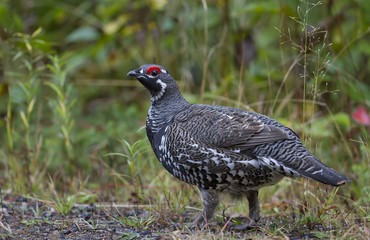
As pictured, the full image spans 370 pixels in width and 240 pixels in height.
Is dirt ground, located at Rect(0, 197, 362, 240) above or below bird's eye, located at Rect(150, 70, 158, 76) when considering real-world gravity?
below

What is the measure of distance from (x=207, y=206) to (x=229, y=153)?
24.3 inches

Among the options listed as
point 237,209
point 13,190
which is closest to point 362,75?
point 237,209

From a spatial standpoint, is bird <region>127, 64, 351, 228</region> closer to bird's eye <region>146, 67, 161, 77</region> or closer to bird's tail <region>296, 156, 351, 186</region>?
bird's tail <region>296, 156, 351, 186</region>

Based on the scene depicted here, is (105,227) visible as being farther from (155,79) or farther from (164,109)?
(155,79)

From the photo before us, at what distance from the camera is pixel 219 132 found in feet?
13.2

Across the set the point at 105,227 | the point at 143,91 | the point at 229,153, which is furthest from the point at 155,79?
the point at 143,91

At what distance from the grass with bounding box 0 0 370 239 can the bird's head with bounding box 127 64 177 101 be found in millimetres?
566

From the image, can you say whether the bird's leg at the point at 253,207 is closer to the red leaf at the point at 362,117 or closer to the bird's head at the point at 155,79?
the bird's head at the point at 155,79

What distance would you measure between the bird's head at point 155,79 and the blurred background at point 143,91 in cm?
39

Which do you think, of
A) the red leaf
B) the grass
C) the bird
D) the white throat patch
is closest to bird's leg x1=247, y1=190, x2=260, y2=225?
the bird

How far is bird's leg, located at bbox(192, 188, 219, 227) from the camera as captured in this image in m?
4.25

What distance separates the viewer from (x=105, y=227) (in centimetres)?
407

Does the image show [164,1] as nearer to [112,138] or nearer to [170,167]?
[112,138]

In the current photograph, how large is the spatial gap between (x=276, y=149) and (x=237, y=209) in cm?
119
